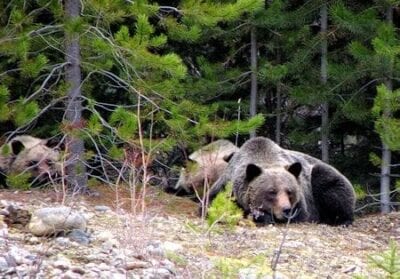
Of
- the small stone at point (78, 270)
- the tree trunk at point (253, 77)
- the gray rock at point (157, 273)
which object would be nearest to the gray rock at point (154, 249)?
the gray rock at point (157, 273)

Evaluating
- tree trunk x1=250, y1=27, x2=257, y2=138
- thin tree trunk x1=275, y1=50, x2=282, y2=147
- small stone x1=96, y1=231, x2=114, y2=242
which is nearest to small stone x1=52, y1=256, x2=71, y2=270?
small stone x1=96, y1=231, x2=114, y2=242

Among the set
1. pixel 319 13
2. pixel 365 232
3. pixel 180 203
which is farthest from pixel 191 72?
pixel 365 232

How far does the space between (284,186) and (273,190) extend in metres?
0.15

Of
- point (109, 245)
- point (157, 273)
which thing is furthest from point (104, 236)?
point (157, 273)

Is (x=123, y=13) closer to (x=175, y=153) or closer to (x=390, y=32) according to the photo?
(x=390, y=32)

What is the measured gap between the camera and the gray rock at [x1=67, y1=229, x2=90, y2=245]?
6461 millimetres

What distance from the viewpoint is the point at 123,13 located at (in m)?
10.6

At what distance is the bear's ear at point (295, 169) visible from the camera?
33.9 ft

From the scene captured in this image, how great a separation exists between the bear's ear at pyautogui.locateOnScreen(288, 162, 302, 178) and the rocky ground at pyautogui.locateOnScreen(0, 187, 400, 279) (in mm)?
761

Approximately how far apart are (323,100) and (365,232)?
175 inches

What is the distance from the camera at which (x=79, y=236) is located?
651cm

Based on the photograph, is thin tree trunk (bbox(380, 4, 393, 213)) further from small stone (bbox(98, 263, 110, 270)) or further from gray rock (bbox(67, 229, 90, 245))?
small stone (bbox(98, 263, 110, 270))

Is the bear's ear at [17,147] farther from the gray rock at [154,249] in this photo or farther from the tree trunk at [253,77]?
the gray rock at [154,249]

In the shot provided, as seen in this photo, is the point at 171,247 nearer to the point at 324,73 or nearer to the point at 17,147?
the point at 17,147
